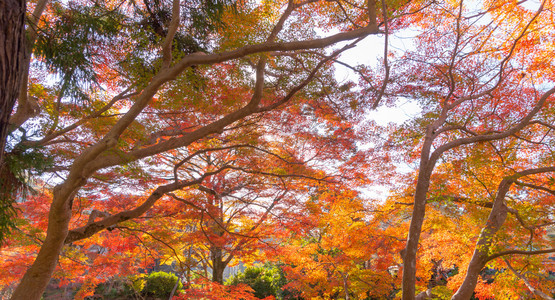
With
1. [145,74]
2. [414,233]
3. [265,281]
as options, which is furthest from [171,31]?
[265,281]

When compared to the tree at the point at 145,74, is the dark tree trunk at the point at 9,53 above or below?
below

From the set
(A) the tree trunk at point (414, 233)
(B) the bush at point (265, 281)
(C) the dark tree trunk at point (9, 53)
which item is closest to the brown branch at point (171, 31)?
(C) the dark tree trunk at point (9, 53)

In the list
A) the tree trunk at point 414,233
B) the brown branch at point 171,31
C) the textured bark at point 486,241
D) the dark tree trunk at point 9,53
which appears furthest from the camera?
the textured bark at point 486,241

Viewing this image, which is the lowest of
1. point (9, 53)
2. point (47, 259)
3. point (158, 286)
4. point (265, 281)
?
point (47, 259)

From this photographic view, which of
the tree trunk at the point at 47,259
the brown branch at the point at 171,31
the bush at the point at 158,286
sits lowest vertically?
the tree trunk at the point at 47,259

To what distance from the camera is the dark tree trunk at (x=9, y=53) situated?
3.49 feet

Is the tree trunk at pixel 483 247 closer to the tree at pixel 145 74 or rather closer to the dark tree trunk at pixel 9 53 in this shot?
the tree at pixel 145 74

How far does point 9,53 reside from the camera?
1.09 meters

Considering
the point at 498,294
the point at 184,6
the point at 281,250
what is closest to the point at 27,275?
the point at 184,6

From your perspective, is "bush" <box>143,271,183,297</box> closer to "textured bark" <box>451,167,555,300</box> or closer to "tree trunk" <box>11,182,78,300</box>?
"tree trunk" <box>11,182,78,300</box>

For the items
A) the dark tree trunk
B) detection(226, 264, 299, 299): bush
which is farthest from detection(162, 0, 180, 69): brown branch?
detection(226, 264, 299, 299): bush

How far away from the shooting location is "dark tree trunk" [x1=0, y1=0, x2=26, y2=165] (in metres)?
1.06

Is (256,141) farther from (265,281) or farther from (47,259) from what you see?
(265,281)

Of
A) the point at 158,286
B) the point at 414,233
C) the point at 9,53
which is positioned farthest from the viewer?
the point at 158,286
